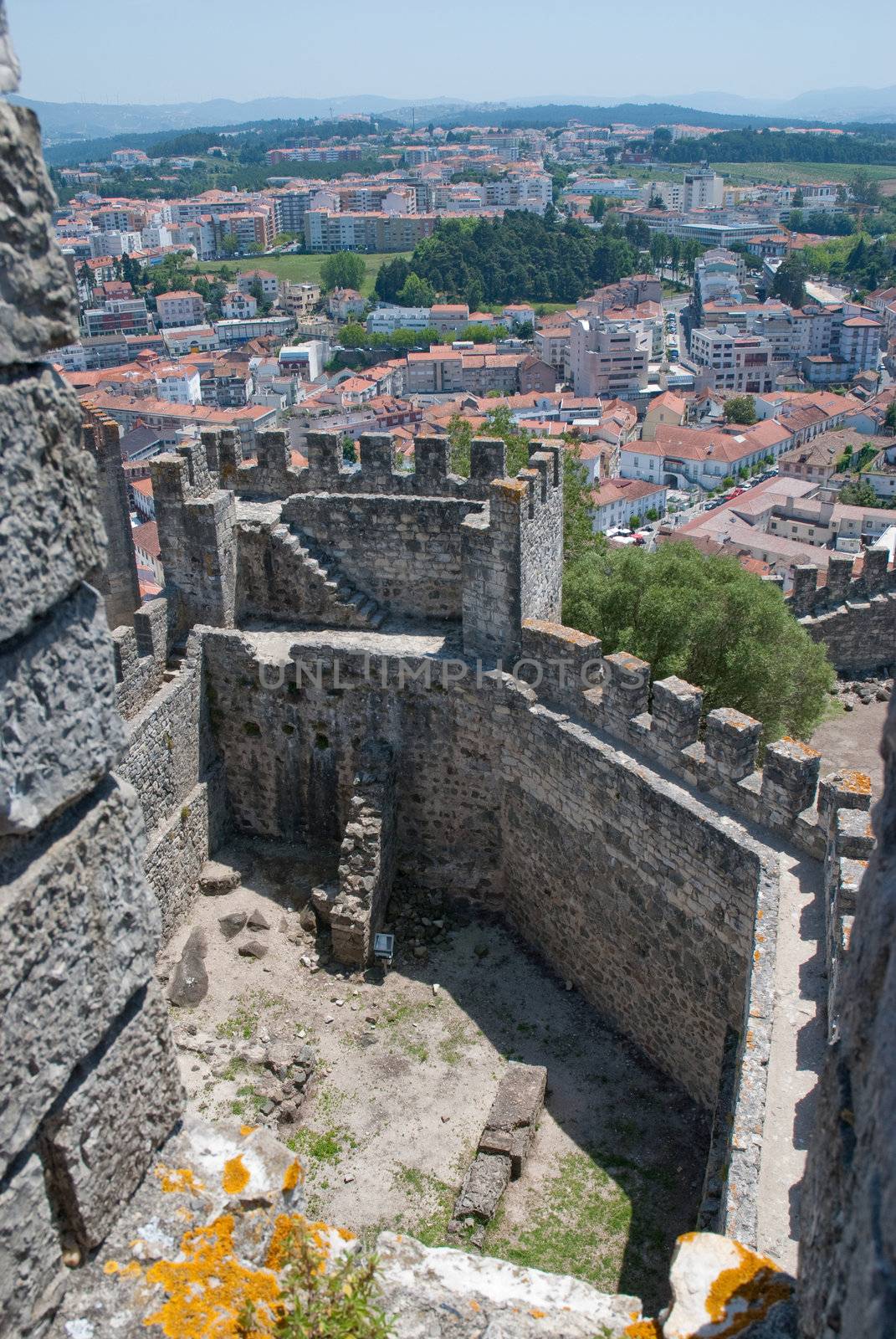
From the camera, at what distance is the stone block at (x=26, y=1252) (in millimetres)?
3062

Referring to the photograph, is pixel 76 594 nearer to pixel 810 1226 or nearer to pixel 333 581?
pixel 810 1226

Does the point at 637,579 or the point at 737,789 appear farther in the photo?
the point at 637,579

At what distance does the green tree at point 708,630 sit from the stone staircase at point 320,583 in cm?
291

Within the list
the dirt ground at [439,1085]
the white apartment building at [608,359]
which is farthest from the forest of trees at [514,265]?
the dirt ground at [439,1085]

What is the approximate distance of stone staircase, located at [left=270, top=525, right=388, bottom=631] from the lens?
13.1 m

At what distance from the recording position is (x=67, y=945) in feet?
10.3

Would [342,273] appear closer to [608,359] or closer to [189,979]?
[608,359]

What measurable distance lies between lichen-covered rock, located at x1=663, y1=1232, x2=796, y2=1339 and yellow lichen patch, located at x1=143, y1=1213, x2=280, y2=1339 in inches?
48.5

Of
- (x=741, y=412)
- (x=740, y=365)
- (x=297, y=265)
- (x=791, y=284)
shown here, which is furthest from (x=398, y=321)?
(x=297, y=265)

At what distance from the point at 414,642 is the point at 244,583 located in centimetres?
239

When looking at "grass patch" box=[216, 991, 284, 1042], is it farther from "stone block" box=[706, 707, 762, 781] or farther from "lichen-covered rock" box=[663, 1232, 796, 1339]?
"lichen-covered rock" box=[663, 1232, 796, 1339]

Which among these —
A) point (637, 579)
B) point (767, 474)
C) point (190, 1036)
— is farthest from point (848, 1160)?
point (767, 474)

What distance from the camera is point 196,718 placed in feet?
41.2

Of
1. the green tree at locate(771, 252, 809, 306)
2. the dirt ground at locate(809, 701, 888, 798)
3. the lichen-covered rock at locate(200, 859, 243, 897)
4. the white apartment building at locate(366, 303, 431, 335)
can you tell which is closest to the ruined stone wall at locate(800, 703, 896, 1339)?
the lichen-covered rock at locate(200, 859, 243, 897)
